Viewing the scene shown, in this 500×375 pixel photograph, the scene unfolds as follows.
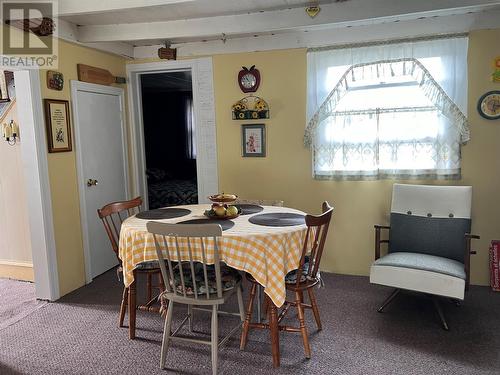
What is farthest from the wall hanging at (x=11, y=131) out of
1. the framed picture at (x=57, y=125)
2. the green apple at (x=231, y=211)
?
the green apple at (x=231, y=211)

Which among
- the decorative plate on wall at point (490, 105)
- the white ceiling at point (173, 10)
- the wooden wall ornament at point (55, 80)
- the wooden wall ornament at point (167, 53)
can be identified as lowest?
the decorative plate on wall at point (490, 105)

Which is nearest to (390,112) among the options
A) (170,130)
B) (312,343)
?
(312,343)

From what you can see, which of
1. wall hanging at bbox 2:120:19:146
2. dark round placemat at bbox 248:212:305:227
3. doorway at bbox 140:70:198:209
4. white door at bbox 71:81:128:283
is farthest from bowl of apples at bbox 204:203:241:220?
doorway at bbox 140:70:198:209

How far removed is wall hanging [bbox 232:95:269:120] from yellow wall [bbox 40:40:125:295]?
147 centimetres

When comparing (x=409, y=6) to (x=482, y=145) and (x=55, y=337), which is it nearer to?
(x=482, y=145)

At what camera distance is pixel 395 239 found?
132 inches

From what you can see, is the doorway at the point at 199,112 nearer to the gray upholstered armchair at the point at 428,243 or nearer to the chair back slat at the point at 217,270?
the gray upholstered armchair at the point at 428,243

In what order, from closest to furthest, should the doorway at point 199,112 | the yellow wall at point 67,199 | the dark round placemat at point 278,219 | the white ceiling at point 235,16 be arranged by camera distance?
1. the dark round placemat at point 278,219
2. the white ceiling at point 235,16
3. the yellow wall at point 67,199
4. the doorway at point 199,112

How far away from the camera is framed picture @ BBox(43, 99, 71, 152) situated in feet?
11.0

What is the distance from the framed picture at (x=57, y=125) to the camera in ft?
11.0

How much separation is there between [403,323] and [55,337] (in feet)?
8.05

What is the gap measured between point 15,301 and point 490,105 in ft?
14.2

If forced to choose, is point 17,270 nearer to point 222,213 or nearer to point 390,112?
point 222,213

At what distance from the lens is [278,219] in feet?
9.02
